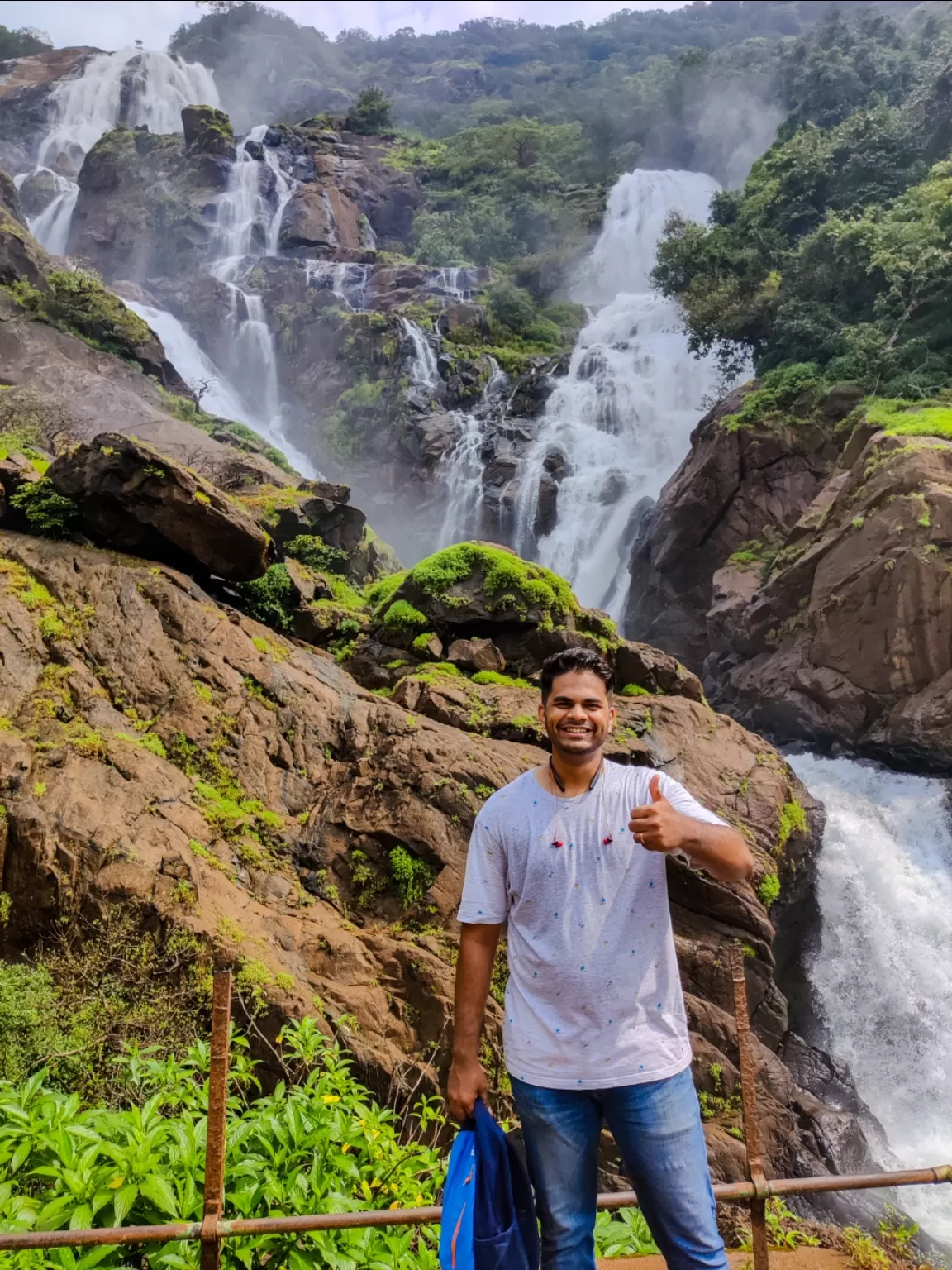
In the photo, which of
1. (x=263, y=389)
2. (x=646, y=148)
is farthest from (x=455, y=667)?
(x=646, y=148)

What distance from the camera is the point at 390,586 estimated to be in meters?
11.8

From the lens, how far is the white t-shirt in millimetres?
1950

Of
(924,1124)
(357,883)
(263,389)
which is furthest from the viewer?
(263,389)

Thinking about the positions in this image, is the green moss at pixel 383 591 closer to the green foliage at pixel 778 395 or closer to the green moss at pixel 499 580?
the green moss at pixel 499 580

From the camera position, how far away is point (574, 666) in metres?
2.29

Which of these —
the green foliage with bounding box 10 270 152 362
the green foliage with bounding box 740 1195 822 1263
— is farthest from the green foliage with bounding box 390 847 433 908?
the green foliage with bounding box 10 270 152 362

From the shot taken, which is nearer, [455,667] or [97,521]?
[97,521]

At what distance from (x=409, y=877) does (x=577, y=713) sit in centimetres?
471

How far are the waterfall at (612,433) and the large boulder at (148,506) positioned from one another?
14.3 meters

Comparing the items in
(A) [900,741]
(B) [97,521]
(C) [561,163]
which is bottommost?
(A) [900,741]

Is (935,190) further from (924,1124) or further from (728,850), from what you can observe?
(728,850)

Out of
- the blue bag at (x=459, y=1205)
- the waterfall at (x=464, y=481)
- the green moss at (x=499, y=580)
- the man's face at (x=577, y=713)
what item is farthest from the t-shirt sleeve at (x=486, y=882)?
the waterfall at (x=464, y=481)

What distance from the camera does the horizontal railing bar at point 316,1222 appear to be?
7.11 ft

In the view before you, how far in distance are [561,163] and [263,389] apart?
26184 millimetres
